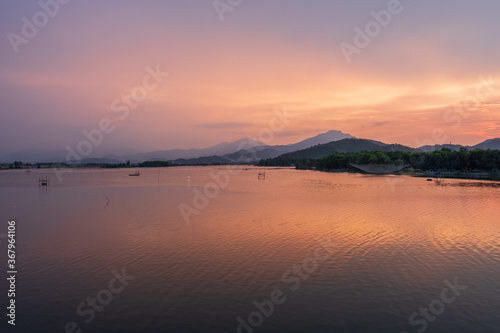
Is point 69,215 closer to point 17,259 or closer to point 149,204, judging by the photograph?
point 149,204

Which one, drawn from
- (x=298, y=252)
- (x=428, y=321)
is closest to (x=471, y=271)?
(x=428, y=321)

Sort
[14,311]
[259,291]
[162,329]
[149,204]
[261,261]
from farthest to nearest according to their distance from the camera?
Result: [149,204] → [261,261] → [259,291] → [14,311] → [162,329]

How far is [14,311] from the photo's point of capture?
11469mm

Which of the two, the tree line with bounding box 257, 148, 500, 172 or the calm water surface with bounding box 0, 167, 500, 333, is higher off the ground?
the tree line with bounding box 257, 148, 500, 172

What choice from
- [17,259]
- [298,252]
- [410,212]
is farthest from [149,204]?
[410,212]

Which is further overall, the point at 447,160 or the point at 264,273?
the point at 447,160

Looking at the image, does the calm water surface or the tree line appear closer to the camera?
the calm water surface

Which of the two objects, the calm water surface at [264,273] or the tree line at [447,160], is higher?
the tree line at [447,160]

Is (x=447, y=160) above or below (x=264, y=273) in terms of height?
above

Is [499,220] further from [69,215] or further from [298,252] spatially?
[69,215]

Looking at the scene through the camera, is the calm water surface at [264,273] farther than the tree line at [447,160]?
No

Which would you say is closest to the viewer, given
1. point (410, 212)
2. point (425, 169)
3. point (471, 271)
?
point (471, 271)

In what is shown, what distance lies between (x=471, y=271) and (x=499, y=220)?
1640 cm

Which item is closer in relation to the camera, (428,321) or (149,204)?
(428,321)
